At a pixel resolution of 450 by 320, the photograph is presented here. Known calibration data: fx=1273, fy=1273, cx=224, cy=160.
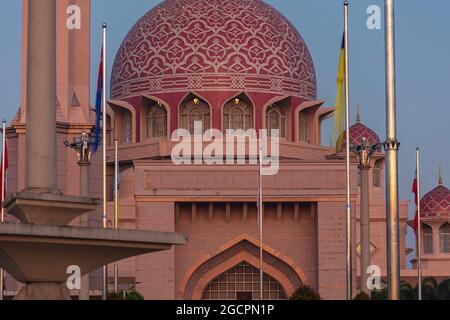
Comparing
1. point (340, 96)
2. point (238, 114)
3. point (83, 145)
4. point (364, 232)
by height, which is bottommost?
point (364, 232)

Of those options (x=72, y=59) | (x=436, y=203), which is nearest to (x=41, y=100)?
(x=72, y=59)

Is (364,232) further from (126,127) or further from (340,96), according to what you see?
(126,127)

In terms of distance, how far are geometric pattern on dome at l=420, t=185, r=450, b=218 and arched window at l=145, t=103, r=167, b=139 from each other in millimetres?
13497

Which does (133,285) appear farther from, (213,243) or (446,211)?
(446,211)

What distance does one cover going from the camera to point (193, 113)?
4716 cm

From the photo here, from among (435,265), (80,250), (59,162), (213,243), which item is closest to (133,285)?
(213,243)

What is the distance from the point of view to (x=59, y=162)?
39.4m

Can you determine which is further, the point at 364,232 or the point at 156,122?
A: the point at 156,122

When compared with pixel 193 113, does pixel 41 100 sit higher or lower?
lower

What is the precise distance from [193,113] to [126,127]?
3056mm

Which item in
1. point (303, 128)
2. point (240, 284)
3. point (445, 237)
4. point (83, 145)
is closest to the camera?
point (83, 145)

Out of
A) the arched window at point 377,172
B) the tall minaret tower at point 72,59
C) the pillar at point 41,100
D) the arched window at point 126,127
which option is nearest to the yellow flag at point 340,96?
the pillar at point 41,100
